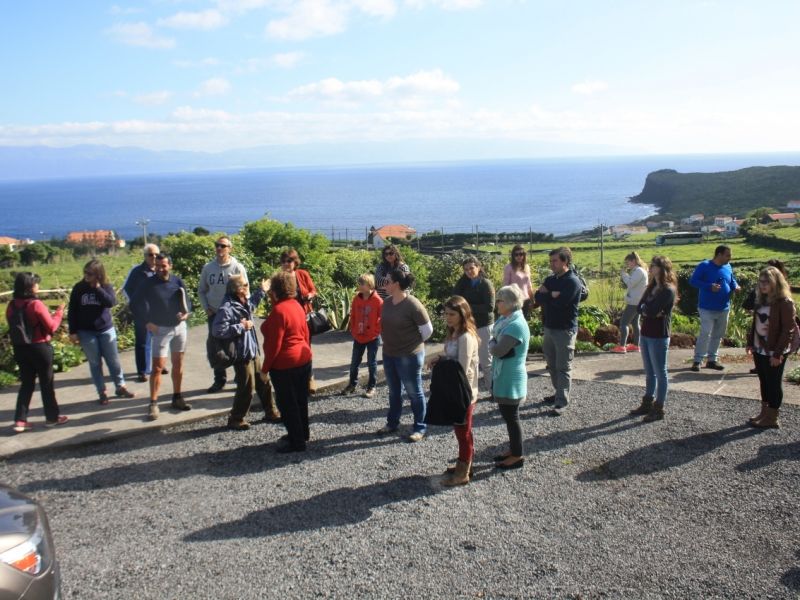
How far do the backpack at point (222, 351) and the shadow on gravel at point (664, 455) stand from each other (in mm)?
3388

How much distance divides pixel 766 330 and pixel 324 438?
179 inches

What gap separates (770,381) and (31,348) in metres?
7.28

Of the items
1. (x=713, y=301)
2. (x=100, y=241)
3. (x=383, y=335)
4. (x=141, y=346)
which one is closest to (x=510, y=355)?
(x=383, y=335)

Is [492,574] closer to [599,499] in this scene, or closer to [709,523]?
[599,499]

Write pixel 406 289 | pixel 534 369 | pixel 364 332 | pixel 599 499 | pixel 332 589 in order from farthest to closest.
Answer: pixel 534 369 → pixel 364 332 → pixel 406 289 → pixel 599 499 → pixel 332 589

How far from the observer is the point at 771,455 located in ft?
19.5

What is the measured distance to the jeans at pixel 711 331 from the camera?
8648 millimetres

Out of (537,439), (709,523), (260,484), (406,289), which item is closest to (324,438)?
(260,484)

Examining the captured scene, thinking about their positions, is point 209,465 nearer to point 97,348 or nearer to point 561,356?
point 97,348

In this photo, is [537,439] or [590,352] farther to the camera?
[590,352]

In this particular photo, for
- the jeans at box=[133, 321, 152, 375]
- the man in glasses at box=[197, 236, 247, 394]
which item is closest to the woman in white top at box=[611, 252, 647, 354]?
the man in glasses at box=[197, 236, 247, 394]

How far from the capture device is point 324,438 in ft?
21.4

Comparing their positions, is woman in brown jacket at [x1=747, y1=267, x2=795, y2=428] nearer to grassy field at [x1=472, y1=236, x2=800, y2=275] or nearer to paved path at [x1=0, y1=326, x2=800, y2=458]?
paved path at [x1=0, y1=326, x2=800, y2=458]

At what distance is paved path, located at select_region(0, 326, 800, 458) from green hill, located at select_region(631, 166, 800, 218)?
84639mm
